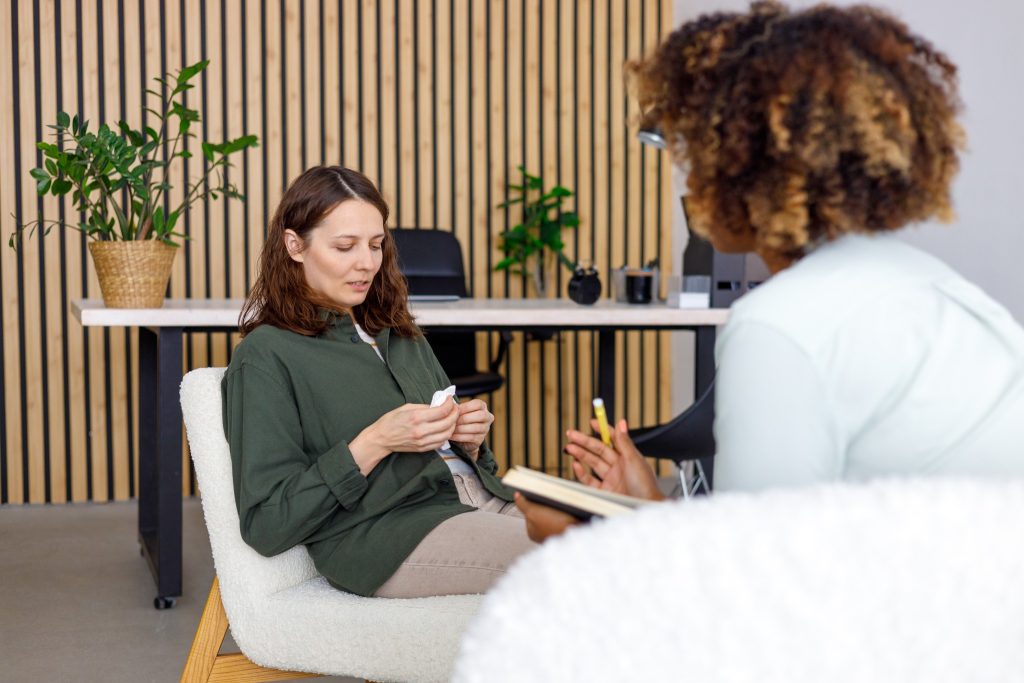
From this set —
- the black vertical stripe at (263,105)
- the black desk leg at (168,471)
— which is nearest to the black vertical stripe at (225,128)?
the black vertical stripe at (263,105)

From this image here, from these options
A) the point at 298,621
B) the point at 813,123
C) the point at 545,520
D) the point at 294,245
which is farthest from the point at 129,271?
the point at 813,123

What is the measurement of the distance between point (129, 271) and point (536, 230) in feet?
8.20

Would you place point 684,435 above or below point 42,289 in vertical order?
below

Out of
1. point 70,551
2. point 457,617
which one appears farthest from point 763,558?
point 70,551

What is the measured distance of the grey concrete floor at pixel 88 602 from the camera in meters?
2.75

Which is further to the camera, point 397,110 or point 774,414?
point 397,110

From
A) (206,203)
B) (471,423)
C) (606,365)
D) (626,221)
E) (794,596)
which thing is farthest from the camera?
(626,221)

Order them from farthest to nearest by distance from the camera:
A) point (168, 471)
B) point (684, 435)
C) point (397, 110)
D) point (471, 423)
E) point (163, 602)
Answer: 1. point (397, 110)
2. point (163, 602)
3. point (168, 471)
4. point (684, 435)
5. point (471, 423)

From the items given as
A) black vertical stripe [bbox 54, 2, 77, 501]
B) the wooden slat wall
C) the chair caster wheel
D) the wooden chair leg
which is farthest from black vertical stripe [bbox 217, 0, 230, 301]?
the wooden chair leg

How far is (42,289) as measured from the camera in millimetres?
4703

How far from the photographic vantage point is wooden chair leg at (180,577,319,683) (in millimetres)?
1683

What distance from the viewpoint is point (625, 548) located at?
0.73 meters

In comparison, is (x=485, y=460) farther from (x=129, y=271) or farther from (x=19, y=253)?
(x=19, y=253)

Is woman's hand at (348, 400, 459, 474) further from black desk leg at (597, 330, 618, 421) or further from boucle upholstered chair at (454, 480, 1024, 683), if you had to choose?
black desk leg at (597, 330, 618, 421)
